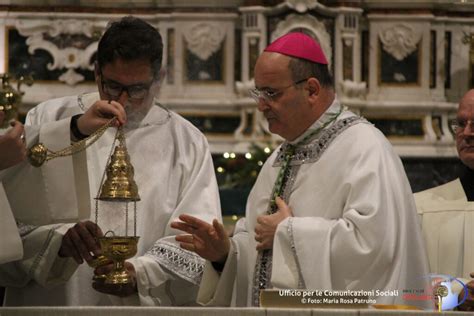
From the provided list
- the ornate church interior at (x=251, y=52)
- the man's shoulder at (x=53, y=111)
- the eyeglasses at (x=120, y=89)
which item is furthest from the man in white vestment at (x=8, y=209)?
the ornate church interior at (x=251, y=52)

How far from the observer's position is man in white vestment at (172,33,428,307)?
4.84 metres

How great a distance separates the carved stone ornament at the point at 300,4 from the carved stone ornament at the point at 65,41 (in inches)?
76.7

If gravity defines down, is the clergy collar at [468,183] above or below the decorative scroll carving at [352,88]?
above

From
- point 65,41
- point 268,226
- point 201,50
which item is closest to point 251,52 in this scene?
point 201,50

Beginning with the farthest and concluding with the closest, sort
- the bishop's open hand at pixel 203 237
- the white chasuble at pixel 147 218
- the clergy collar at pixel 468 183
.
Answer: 1. the clergy collar at pixel 468 183
2. the white chasuble at pixel 147 218
3. the bishop's open hand at pixel 203 237

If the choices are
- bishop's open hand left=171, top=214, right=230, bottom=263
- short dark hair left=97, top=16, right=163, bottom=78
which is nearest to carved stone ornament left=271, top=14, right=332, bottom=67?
short dark hair left=97, top=16, right=163, bottom=78

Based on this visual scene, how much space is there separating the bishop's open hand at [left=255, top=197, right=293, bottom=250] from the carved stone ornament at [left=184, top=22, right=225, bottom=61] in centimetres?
719

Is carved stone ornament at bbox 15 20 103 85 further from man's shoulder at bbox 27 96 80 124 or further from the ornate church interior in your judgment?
man's shoulder at bbox 27 96 80 124

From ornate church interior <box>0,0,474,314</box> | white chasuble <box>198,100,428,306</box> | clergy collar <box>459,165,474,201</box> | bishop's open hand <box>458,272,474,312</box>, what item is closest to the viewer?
white chasuble <box>198,100,428,306</box>

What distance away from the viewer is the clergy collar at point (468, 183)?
659 centimetres

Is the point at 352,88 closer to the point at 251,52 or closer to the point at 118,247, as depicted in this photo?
the point at 251,52

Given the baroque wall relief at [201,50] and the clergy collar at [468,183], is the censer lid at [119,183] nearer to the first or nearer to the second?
the clergy collar at [468,183]

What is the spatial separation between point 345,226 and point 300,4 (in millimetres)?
7196

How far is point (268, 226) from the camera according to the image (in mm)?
5000
